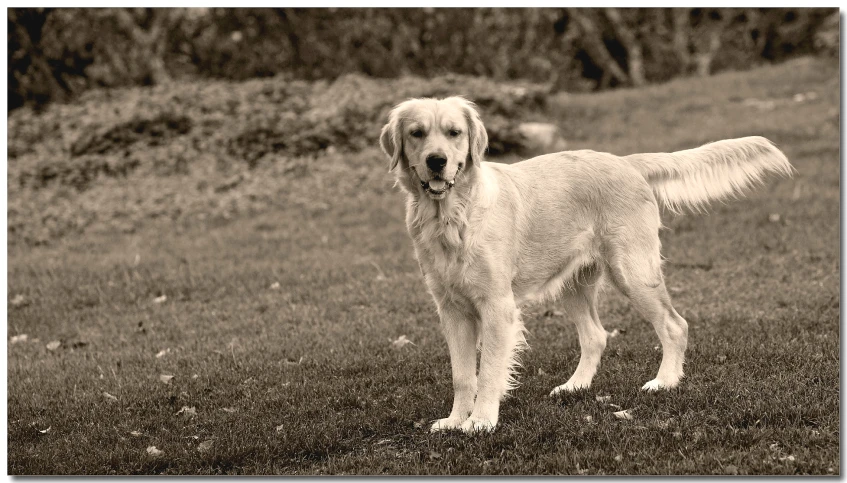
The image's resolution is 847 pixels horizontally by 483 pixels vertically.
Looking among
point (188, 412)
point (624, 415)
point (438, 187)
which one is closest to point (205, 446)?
point (188, 412)

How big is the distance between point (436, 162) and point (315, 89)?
38.2 feet

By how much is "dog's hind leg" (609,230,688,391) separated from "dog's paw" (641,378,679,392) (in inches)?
1.6

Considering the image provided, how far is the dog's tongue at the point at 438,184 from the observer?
511 centimetres

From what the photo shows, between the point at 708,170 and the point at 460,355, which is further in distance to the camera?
the point at 708,170

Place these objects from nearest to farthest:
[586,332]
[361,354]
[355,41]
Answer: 1. [586,332]
2. [361,354]
3. [355,41]

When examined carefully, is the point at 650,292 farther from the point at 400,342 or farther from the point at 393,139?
the point at 400,342

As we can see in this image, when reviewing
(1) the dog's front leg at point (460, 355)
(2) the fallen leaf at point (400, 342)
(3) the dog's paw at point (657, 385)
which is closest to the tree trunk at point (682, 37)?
(2) the fallen leaf at point (400, 342)

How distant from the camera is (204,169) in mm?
13672

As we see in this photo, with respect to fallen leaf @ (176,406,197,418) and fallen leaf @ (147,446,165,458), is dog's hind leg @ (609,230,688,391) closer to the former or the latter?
fallen leaf @ (176,406,197,418)

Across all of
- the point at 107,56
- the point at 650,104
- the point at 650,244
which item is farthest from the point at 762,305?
the point at 107,56

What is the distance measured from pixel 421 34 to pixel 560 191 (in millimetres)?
13018

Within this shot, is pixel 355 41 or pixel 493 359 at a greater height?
pixel 493 359

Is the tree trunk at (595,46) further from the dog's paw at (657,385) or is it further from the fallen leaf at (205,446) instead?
the fallen leaf at (205,446)

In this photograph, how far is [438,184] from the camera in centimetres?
512
